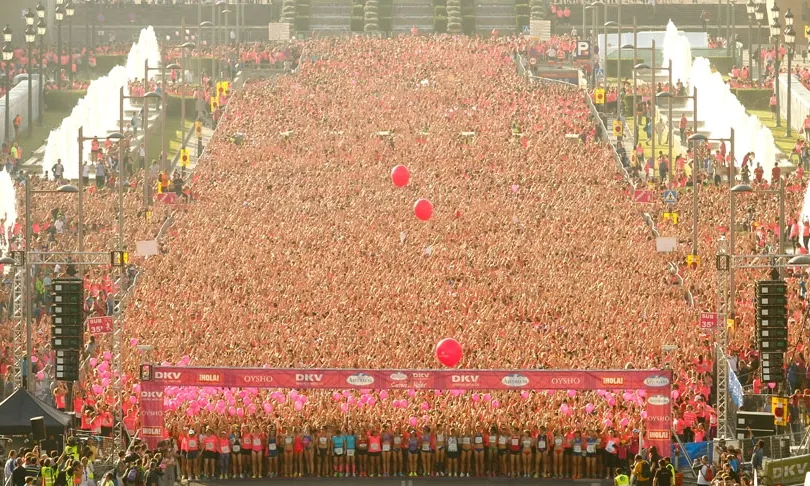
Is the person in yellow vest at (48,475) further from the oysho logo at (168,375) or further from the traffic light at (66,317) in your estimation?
the oysho logo at (168,375)

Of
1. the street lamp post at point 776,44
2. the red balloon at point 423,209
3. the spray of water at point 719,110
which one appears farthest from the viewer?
the street lamp post at point 776,44

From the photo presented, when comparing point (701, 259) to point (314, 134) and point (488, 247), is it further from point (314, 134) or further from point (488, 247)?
point (314, 134)

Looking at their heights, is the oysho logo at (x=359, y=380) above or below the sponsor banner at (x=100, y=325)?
Answer: below

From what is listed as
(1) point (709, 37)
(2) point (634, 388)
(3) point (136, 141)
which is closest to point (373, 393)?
(2) point (634, 388)

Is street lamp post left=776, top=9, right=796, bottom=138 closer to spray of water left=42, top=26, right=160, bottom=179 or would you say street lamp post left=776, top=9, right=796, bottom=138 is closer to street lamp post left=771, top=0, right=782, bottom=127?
street lamp post left=771, top=0, right=782, bottom=127

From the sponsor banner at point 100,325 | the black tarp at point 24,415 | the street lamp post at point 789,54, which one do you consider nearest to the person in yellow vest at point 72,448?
the black tarp at point 24,415

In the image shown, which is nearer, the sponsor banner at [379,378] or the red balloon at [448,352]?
the sponsor banner at [379,378]
